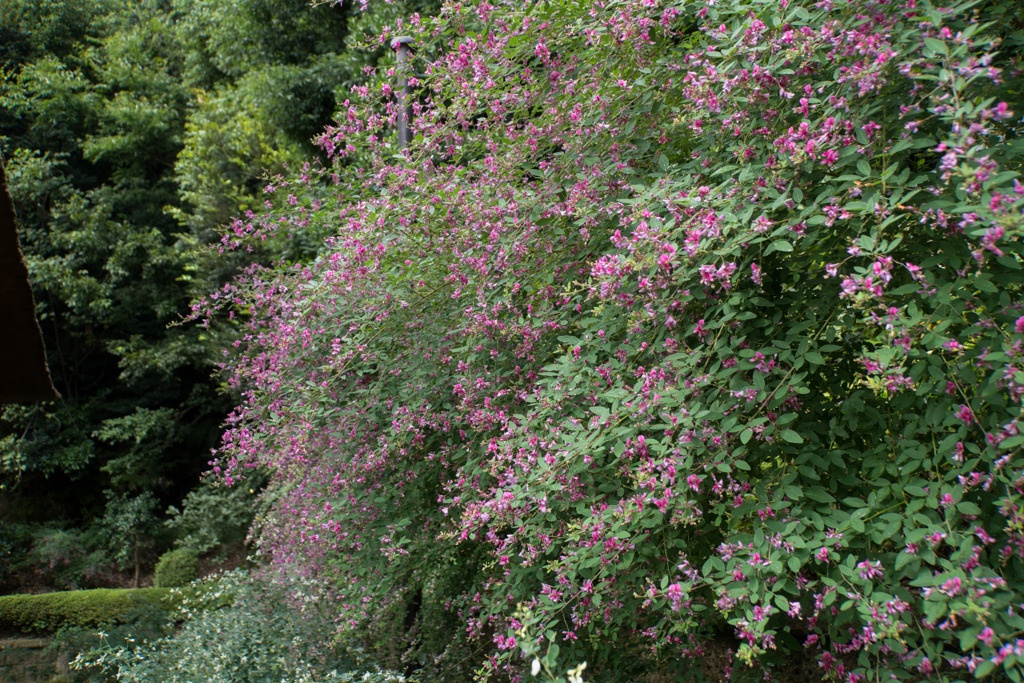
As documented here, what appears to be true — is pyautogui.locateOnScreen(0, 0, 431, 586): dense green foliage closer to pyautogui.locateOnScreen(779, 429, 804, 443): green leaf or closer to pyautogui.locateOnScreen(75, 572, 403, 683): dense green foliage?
pyautogui.locateOnScreen(75, 572, 403, 683): dense green foliage

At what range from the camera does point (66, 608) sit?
7.34 metres

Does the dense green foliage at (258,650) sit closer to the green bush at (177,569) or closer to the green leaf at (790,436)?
the green leaf at (790,436)

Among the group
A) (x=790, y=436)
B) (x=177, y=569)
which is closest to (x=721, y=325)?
(x=790, y=436)

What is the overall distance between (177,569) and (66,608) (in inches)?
59.6

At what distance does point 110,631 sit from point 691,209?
21.2 feet

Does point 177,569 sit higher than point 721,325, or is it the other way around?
point 721,325

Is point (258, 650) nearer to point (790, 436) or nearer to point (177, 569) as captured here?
point (790, 436)

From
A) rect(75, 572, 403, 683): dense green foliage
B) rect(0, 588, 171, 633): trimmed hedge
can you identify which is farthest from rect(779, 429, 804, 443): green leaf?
rect(0, 588, 171, 633): trimmed hedge

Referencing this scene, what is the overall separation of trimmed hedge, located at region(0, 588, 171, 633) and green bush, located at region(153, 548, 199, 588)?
A: 1160mm

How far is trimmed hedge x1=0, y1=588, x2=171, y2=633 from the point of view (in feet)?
23.7

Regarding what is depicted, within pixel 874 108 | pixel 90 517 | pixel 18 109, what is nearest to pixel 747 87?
pixel 874 108

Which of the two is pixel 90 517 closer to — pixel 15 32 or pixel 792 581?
pixel 15 32

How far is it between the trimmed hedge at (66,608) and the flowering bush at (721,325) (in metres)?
5.53

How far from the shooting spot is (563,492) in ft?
6.81
